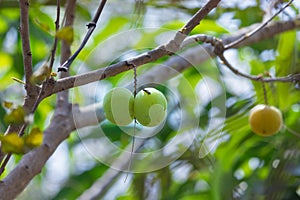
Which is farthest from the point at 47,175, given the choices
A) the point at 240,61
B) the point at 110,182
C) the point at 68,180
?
the point at 240,61

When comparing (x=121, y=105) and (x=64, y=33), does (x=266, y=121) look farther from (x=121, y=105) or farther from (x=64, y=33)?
(x=64, y=33)

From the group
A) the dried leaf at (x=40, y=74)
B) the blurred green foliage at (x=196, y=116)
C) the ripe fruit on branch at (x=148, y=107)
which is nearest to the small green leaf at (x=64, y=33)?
the dried leaf at (x=40, y=74)

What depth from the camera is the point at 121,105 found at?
0.83 meters

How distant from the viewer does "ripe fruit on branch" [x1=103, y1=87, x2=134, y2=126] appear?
0.82 m

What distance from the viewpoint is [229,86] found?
1.69 m

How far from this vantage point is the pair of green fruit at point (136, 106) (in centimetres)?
80

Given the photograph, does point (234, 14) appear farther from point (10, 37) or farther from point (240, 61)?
point (10, 37)

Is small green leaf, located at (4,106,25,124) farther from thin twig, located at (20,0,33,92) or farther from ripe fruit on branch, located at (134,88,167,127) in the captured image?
ripe fruit on branch, located at (134,88,167,127)

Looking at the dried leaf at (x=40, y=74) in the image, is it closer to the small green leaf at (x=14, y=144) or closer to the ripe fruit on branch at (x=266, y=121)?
the small green leaf at (x=14, y=144)

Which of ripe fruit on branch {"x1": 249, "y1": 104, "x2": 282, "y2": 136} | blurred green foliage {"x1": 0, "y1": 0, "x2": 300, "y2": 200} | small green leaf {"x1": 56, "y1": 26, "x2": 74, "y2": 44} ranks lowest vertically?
small green leaf {"x1": 56, "y1": 26, "x2": 74, "y2": 44}

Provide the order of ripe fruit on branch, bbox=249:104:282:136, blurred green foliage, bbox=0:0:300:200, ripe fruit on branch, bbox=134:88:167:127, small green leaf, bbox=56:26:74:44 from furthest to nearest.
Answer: blurred green foliage, bbox=0:0:300:200
ripe fruit on branch, bbox=249:104:282:136
ripe fruit on branch, bbox=134:88:167:127
small green leaf, bbox=56:26:74:44

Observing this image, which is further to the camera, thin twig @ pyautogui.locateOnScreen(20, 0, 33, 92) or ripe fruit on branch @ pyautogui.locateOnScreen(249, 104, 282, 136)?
ripe fruit on branch @ pyautogui.locateOnScreen(249, 104, 282, 136)

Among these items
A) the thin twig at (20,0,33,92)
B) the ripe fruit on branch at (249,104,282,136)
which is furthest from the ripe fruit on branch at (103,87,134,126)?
the ripe fruit on branch at (249,104,282,136)

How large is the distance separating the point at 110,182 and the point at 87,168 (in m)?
0.38
